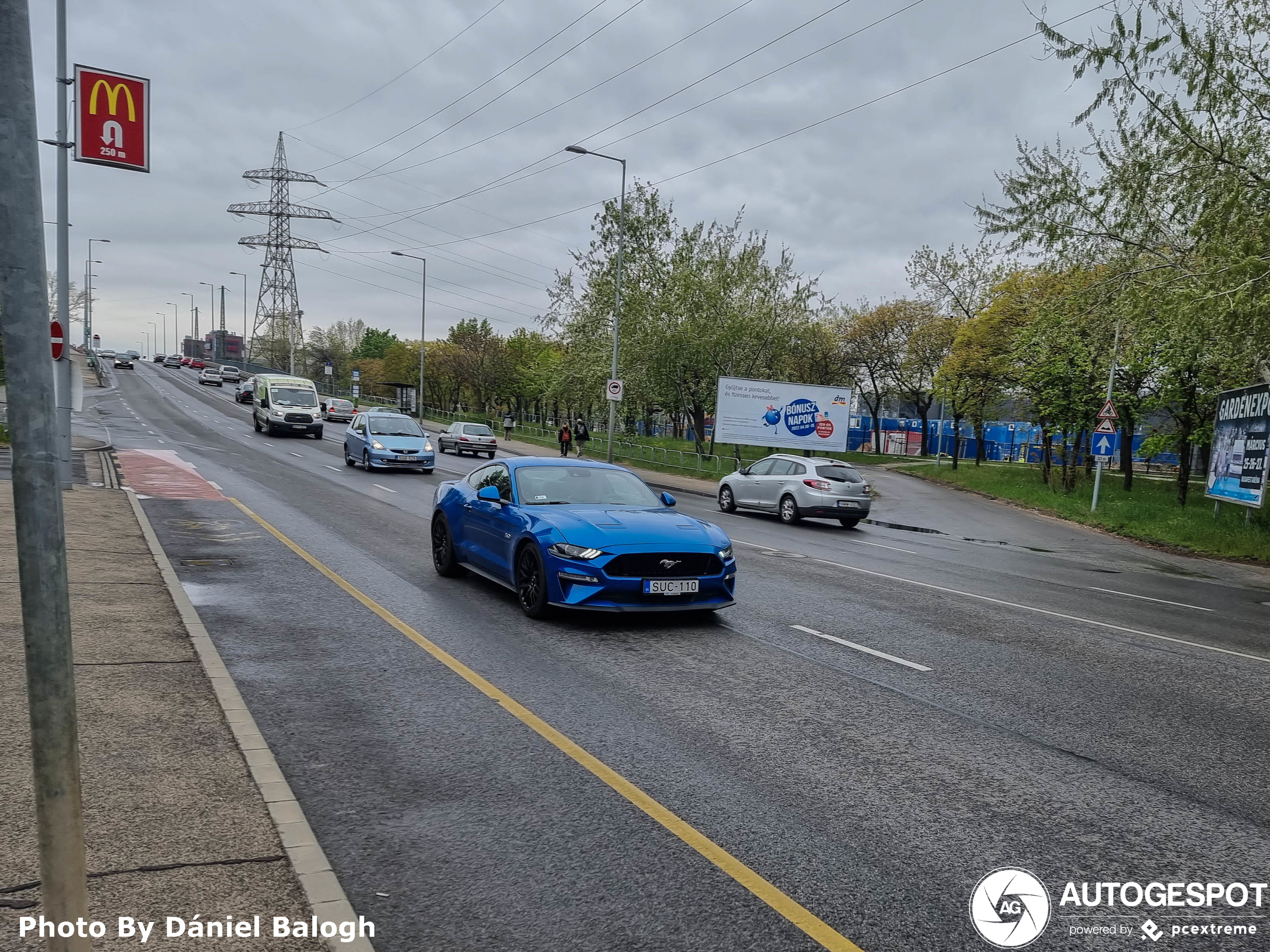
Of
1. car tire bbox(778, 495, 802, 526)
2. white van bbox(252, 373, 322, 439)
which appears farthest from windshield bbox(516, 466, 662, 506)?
white van bbox(252, 373, 322, 439)

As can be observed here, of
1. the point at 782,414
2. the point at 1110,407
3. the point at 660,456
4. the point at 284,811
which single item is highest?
the point at 1110,407

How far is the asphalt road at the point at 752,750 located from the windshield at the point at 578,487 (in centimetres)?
121

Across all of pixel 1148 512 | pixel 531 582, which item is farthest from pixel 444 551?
pixel 1148 512

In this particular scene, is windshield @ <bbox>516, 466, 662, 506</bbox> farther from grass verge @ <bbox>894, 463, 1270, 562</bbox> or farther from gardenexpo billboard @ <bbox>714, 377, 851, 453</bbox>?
gardenexpo billboard @ <bbox>714, 377, 851, 453</bbox>

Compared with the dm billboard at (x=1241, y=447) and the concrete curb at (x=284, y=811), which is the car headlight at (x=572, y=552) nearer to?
the concrete curb at (x=284, y=811)

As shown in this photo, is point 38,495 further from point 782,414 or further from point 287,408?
point 287,408

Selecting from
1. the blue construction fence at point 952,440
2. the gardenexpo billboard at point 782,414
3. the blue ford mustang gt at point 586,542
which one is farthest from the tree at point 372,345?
the blue ford mustang gt at point 586,542

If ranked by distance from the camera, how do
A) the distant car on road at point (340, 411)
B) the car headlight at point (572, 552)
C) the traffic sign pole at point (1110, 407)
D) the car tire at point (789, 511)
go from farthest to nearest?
the distant car on road at point (340, 411) < the car tire at point (789, 511) < the traffic sign pole at point (1110, 407) < the car headlight at point (572, 552)

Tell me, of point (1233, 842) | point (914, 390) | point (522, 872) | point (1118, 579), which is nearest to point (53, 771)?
point (522, 872)

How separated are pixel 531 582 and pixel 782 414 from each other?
1126 inches

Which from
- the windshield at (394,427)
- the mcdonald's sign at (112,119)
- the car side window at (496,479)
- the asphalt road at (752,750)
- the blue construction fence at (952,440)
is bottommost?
the blue construction fence at (952,440)

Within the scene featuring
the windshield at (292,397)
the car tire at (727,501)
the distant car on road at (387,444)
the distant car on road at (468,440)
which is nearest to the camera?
the car tire at (727,501)

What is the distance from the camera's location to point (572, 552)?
8438 millimetres

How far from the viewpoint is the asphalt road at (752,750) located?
144 inches
